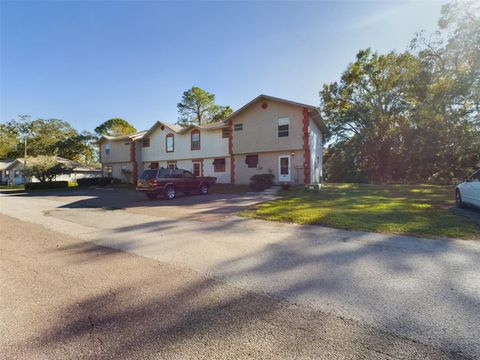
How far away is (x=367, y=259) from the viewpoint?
466cm

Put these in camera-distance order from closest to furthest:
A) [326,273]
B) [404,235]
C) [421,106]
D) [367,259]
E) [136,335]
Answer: [136,335] < [326,273] < [367,259] < [404,235] < [421,106]

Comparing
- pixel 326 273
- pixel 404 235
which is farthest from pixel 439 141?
pixel 326 273

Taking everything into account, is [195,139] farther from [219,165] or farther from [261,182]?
[261,182]

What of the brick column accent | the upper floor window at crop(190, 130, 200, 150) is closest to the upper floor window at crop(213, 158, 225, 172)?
the upper floor window at crop(190, 130, 200, 150)

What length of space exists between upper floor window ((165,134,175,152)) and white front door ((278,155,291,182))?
11.9 metres

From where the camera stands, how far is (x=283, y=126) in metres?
19.3

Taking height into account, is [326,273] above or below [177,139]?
below

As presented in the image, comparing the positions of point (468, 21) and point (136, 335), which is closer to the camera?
point (136, 335)

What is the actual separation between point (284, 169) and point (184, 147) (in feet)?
35.6

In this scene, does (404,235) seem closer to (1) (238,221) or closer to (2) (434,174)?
(1) (238,221)

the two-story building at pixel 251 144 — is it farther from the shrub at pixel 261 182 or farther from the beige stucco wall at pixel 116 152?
the beige stucco wall at pixel 116 152

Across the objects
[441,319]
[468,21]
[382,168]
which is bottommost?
[441,319]

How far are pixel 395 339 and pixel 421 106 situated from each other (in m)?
25.4

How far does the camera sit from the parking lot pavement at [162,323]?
233 cm
